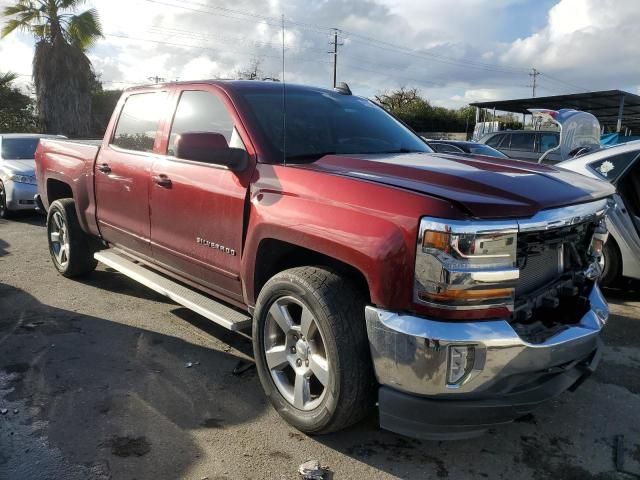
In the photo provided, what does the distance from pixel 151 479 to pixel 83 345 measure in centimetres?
186

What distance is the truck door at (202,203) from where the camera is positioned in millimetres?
3402

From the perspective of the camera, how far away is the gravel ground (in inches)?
107

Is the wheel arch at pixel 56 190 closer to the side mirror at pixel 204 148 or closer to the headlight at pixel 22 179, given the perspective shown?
the side mirror at pixel 204 148

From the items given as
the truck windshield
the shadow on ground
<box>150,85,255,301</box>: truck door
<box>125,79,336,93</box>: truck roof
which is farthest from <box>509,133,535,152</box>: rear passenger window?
the shadow on ground

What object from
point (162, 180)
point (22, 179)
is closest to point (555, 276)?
point (162, 180)

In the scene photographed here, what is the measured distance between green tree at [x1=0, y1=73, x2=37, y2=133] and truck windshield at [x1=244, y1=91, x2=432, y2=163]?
24399 mm

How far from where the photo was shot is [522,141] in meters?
14.2

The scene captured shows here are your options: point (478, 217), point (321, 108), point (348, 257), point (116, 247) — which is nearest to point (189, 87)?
point (321, 108)

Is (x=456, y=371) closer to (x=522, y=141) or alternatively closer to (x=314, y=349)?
(x=314, y=349)

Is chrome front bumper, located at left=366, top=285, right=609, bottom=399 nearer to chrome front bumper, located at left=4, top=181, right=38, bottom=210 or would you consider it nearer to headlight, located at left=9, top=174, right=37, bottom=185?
chrome front bumper, located at left=4, top=181, right=38, bottom=210

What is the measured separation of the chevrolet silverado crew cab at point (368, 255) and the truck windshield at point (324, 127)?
0.6 inches

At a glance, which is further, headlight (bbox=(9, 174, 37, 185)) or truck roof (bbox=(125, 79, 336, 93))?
headlight (bbox=(9, 174, 37, 185))

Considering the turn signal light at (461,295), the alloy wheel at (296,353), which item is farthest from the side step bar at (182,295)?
the turn signal light at (461,295)

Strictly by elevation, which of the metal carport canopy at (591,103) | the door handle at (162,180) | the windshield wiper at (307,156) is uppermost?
the metal carport canopy at (591,103)
